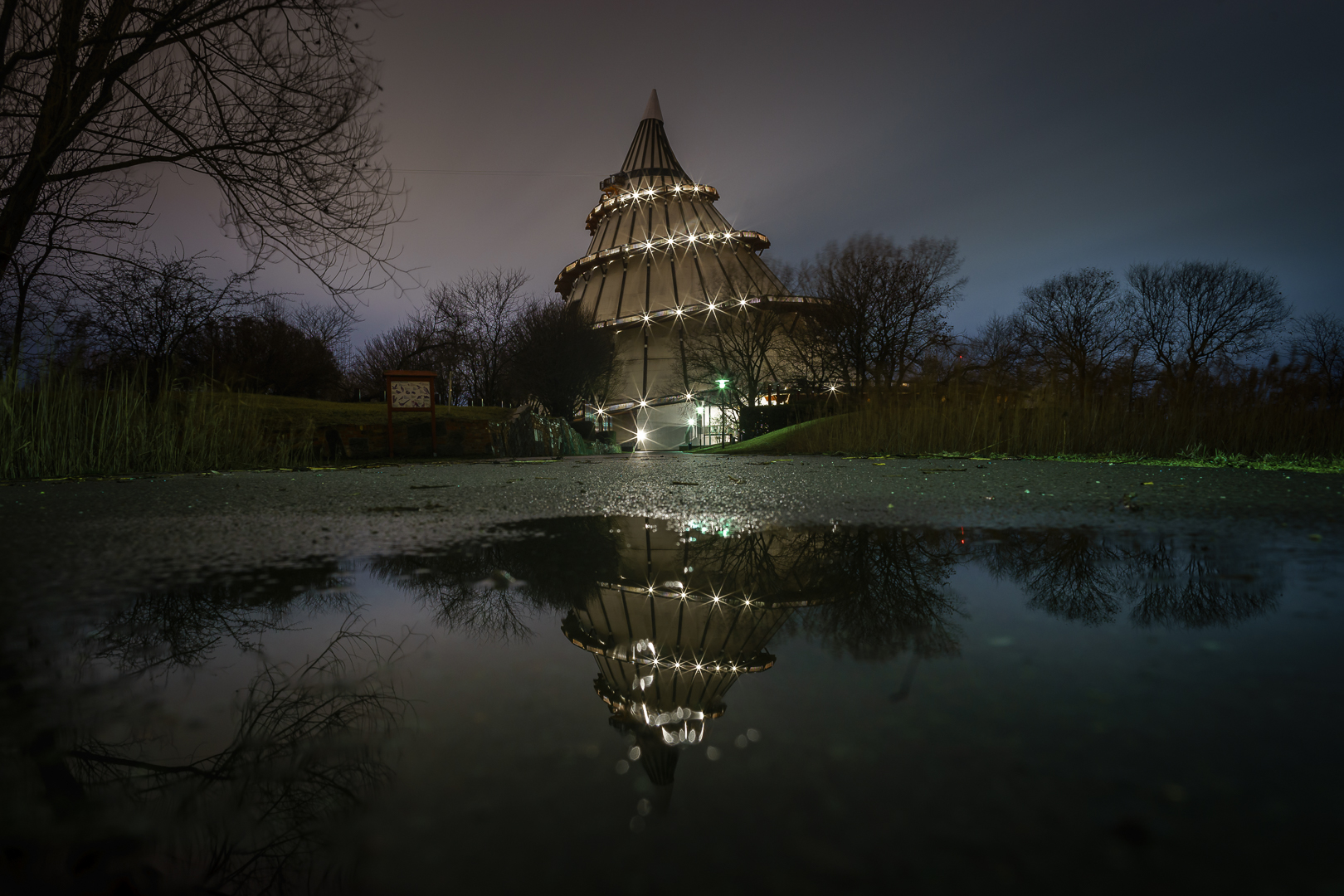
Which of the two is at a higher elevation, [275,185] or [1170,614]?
[275,185]

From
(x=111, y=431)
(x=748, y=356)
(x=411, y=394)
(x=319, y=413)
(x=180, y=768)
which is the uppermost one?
(x=748, y=356)

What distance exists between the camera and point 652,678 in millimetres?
875

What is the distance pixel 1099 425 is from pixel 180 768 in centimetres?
840

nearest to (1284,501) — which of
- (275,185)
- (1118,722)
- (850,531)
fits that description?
(850,531)

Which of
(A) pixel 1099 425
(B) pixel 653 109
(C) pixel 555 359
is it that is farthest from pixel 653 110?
(A) pixel 1099 425

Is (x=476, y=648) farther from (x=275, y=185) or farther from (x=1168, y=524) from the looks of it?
(x=275, y=185)

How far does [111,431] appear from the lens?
216 inches

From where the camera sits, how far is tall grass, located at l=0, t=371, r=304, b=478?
5.00m

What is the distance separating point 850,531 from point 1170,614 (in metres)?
1.10

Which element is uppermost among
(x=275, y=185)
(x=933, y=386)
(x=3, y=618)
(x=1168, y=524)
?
(x=275, y=185)

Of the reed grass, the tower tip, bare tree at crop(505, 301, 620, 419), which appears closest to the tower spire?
the tower tip

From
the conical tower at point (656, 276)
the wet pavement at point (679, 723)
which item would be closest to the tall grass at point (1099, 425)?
the wet pavement at point (679, 723)

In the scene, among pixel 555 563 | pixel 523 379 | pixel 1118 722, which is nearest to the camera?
pixel 1118 722

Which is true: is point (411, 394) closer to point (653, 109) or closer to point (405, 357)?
point (405, 357)
